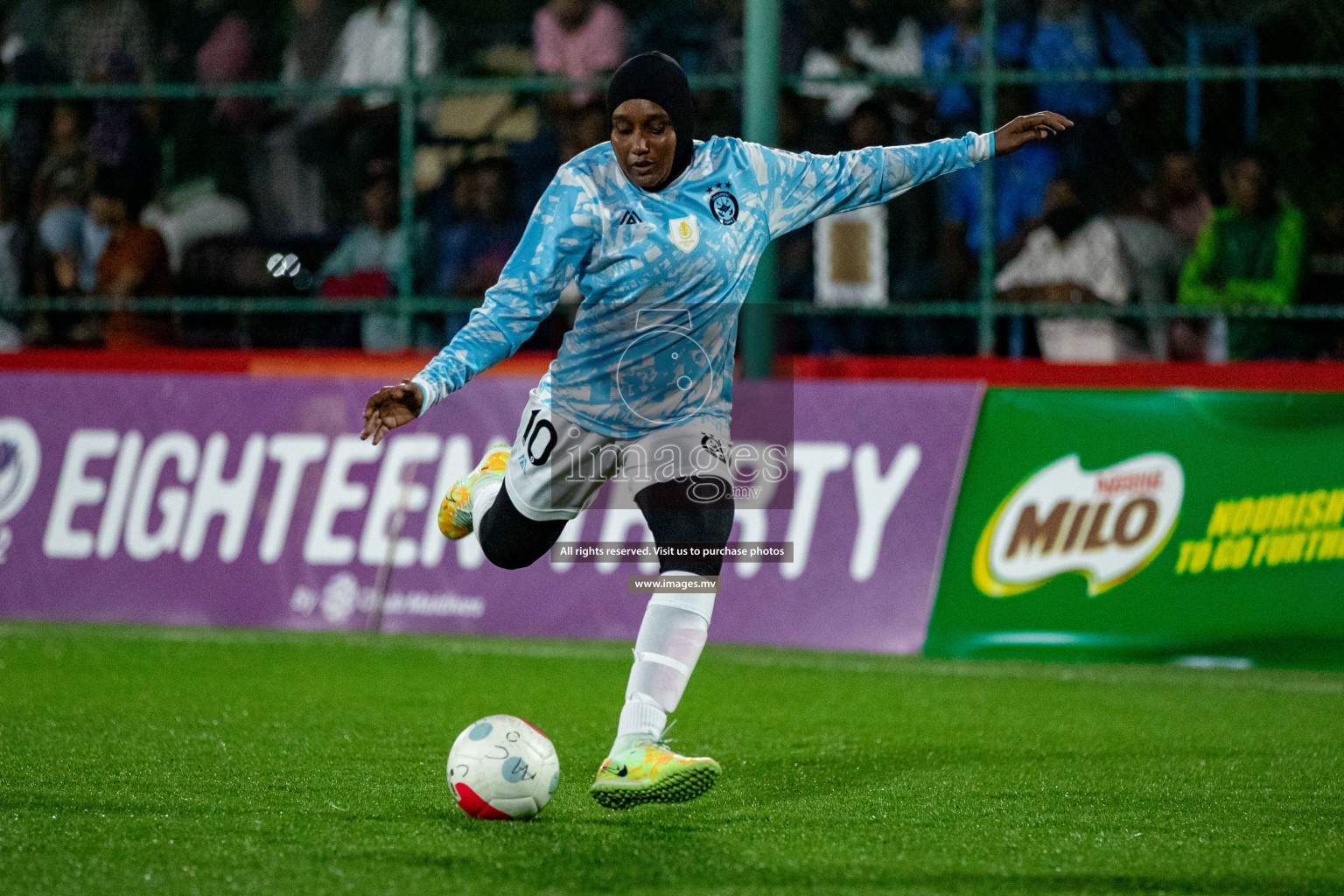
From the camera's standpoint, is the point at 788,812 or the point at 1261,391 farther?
the point at 1261,391

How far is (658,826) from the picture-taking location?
4945 millimetres

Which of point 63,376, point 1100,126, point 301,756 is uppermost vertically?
point 1100,126

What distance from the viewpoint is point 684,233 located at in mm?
5227

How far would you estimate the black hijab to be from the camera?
5133 mm

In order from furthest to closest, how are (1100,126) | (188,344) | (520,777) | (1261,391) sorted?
(188,344), (1100,126), (1261,391), (520,777)

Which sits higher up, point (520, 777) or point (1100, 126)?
point (1100, 126)

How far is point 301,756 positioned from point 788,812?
67.1 inches

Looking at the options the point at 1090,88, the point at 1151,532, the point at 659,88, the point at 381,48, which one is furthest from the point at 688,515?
the point at 381,48

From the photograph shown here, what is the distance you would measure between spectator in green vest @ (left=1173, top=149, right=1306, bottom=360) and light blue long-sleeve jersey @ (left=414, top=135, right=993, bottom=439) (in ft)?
14.8

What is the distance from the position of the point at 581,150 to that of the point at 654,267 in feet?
19.5

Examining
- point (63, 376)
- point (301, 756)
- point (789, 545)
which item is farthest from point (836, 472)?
point (63, 376)

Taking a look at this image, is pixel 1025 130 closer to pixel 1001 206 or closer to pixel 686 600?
pixel 686 600

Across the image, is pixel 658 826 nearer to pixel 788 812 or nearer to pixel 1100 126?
pixel 788 812

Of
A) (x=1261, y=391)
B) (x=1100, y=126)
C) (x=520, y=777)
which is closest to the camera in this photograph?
(x=520, y=777)
